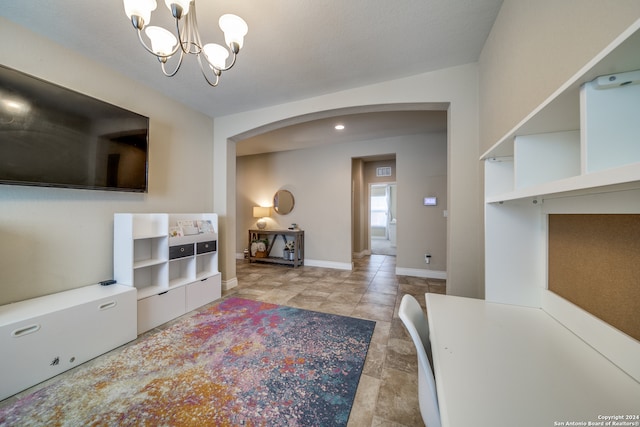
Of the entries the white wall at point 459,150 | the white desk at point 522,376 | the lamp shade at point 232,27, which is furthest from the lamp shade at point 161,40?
the white desk at point 522,376

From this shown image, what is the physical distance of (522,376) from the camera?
2.34 feet

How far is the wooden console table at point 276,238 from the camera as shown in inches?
193

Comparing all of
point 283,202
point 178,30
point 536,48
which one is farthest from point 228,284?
point 536,48

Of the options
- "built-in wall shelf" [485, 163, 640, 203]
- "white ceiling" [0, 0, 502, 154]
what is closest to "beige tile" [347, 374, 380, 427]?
"built-in wall shelf" [485, 163, 640, 203]

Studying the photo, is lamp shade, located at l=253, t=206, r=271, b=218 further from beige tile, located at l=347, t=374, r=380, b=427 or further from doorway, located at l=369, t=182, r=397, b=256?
doorway, located at l=369, t=182, r=397, b=256

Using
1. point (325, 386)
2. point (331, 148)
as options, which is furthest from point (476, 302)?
point (331, 148)

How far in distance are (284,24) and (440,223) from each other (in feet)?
12.9

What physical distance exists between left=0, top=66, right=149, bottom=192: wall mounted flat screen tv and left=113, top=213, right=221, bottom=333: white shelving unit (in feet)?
1.50

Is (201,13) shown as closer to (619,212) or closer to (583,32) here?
(583,32)

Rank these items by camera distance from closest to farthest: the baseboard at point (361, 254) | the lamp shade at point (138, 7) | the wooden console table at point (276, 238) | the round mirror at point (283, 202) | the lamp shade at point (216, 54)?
1. the lamp shade at point (138, 7)
2. the lamp shade at point (216, 54)
3. the wooden console table at point (276, 238)
4. the round mirror at point (283, 202)
5. the baseboard at point (361, 254)

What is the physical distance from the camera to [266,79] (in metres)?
2.45

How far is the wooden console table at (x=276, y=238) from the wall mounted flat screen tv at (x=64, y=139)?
2917mm

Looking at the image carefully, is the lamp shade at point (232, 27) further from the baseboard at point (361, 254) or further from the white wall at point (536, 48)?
the baseboard at point (361, 254)

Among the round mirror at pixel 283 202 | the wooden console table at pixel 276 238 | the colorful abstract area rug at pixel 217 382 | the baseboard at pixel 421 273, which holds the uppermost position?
the round mirror at pixel 283 202
